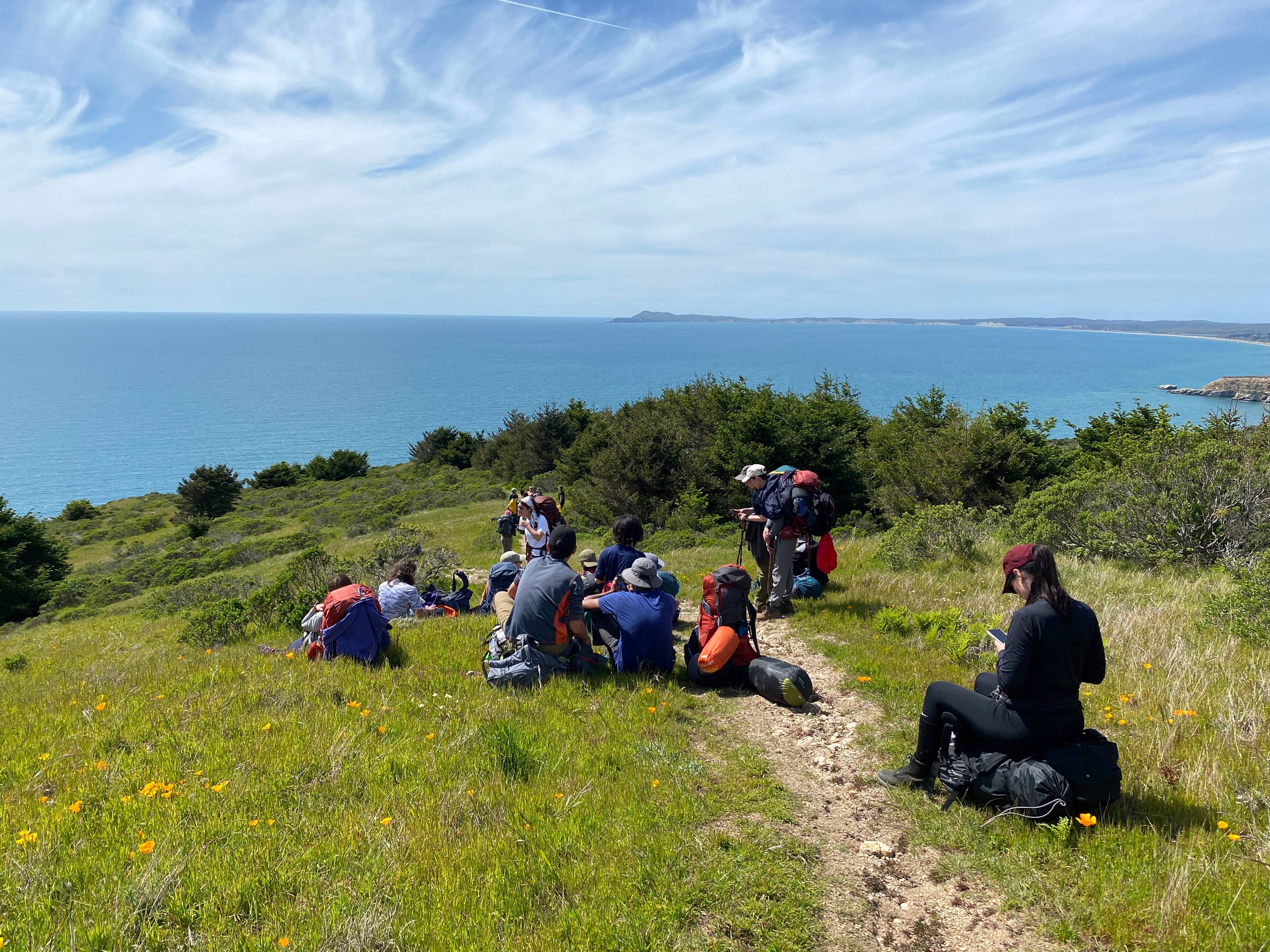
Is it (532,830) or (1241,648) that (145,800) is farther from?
(1241,648)

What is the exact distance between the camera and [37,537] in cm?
3297

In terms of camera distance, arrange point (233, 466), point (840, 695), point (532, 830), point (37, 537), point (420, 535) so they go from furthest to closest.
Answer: point (233, 466) < point (37, 537) < point (420, 535) < point (840, 695) < point (532, 830)

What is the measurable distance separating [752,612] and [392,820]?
4.09 m

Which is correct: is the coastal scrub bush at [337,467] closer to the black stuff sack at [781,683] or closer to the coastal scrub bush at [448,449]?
the coastal scrub bush at [448,449]

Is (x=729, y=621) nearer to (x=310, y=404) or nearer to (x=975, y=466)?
(x=975, y=466)

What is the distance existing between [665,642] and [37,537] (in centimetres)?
3899

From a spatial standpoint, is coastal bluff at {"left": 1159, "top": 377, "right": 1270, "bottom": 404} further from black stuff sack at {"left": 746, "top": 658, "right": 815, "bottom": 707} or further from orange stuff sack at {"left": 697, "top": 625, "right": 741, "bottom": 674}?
orange stuff sack at {"left": 697, "top": 625, "right": 741, "bottom": 674}

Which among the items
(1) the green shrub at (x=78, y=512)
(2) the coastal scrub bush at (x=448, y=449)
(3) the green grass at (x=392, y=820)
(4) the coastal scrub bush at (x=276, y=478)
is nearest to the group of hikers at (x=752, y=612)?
(3) the green grass at (x=392, y=820)

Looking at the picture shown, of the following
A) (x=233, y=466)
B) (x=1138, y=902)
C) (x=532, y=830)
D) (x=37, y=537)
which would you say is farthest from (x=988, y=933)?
(x=233, y=466)

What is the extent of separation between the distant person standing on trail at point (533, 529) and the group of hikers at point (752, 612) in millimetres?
22

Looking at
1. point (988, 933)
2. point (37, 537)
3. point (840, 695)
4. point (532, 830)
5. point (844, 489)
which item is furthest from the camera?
point (37, 537)

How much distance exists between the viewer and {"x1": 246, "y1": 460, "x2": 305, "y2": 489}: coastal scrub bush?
197 feet

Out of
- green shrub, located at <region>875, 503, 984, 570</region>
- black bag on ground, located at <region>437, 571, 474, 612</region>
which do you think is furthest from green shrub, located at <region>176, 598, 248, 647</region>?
green shrub, located at <region>875, 503, 984, 570</region>

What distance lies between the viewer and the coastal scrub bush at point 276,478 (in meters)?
59.9
